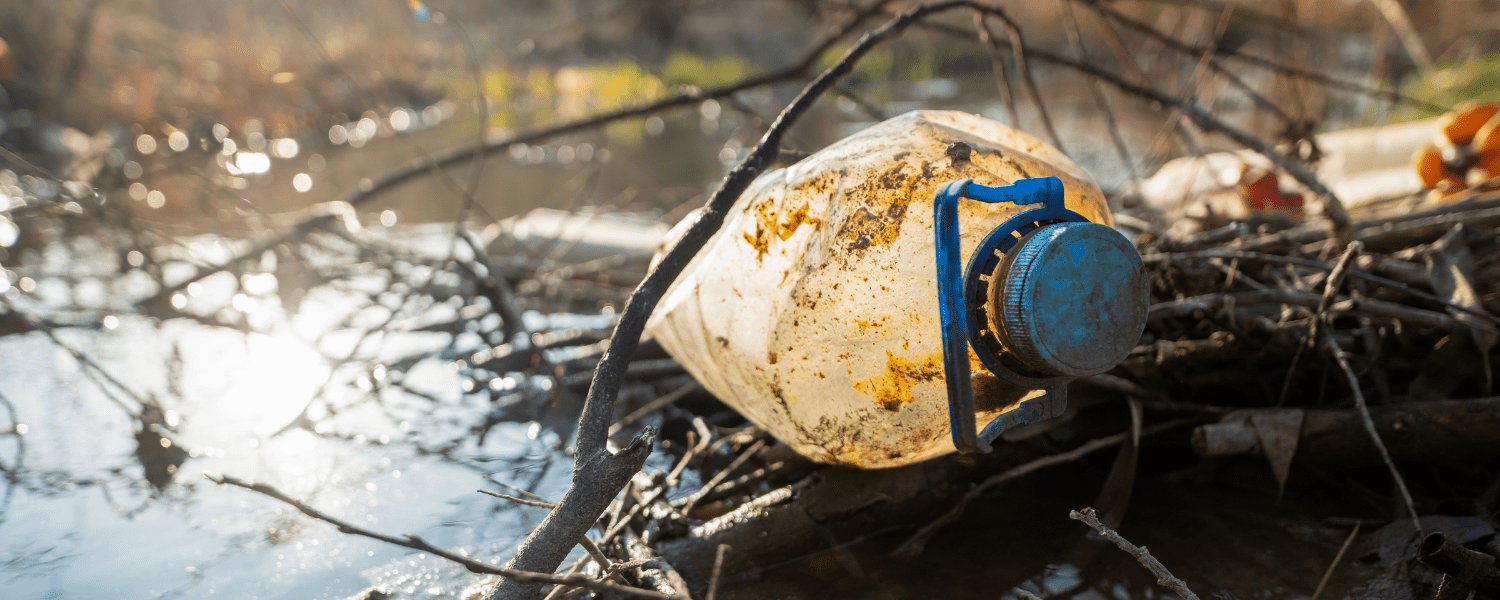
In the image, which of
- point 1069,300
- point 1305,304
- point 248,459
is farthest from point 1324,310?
point 248,459

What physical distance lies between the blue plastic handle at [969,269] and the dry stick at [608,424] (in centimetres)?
34

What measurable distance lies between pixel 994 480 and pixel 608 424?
2.46ft

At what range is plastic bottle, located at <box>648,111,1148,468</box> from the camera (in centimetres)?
94

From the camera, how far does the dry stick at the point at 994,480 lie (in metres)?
1.40

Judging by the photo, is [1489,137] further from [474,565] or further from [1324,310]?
[474,565]

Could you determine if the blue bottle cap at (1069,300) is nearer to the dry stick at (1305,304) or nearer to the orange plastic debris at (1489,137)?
the dry stick at (1305,304)

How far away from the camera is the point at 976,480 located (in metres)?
1.54

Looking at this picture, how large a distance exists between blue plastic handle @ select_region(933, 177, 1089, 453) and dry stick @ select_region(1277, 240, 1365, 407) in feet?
2.64

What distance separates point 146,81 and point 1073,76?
12603 mm

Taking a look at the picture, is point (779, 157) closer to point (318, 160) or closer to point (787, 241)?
point (787, 241)

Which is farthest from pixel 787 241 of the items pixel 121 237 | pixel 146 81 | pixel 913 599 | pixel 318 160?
pixel 146 81

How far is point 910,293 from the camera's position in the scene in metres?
1.09

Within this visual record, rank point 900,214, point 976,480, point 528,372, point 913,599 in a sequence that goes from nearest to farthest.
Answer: point 900,214 < point 913,599 < point 976,480 < point 528,372

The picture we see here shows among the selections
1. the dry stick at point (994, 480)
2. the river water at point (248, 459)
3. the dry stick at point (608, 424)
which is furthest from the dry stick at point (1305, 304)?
the river water at point (248, 459)
